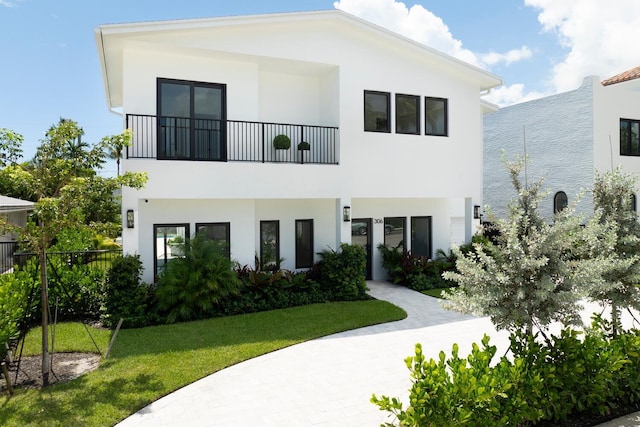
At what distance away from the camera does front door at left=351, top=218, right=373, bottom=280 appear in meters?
15.4

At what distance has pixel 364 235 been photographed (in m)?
15.6

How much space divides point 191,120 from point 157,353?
688 centimetres

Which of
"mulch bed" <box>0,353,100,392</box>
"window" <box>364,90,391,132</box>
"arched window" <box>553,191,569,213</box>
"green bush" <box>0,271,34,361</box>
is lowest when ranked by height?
"mulch bed" <box>0,353,100,392</box>

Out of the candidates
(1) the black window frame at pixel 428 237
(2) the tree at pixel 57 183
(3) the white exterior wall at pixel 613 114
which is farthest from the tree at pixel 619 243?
(3) the white exterior wall at pixel 613 114

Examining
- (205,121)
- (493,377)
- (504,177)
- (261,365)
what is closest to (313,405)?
(261,365)

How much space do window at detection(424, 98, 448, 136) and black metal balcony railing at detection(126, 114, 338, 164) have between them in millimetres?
3751

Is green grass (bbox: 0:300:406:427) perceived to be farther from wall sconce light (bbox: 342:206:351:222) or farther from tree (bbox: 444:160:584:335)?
tree (bbox: 444:160:584:335)

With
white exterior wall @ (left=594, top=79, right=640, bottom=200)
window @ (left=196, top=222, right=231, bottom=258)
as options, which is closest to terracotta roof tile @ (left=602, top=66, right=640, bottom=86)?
white exterior wall @ (left=594, top=79, right=640, bottom=200)

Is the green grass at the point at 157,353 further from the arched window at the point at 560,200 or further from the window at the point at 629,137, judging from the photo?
the window at the point at 629,137

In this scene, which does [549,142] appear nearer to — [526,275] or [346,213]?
[346,213]

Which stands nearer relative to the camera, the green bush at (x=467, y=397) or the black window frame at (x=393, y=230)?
the green bush at (x=467, y=397)

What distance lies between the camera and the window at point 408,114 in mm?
14578

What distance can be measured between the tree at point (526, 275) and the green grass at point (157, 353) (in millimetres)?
4448

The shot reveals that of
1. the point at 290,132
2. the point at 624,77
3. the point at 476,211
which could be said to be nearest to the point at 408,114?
the point at 290,132
